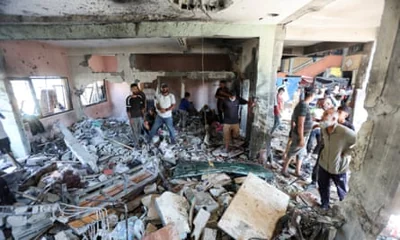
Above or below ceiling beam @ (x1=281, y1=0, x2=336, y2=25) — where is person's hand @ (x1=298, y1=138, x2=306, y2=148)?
below

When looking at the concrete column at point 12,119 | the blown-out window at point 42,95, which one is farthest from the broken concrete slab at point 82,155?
the blown-out window at point 42,95

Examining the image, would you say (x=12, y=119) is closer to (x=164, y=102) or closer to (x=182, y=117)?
(x=164, y=102)

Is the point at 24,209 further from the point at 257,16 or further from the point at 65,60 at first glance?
the point at 65,60

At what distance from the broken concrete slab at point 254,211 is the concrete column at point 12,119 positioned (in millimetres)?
4898

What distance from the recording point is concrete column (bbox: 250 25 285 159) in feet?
11.7

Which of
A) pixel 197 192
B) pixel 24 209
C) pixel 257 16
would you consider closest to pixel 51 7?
pixel 24 209

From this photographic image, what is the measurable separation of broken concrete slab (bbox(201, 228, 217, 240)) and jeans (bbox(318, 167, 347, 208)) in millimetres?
1670

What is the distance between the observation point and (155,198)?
8.71 feet

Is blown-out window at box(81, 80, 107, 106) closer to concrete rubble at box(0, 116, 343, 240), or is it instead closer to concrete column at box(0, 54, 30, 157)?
concrete column at box(0, 54, 30, 157)

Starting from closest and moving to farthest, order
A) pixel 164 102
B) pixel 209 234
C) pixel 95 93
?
pixel 209 234, pixel 164 102, pixel 95 93

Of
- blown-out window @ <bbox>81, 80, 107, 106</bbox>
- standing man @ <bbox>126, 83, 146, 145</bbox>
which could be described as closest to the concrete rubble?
standing man @ <bbox>126, 83, 146, 145</bbox>

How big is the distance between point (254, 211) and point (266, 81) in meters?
2.40

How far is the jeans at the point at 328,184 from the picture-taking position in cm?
262

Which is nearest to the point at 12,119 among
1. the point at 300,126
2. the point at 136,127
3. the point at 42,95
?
the point at 42,95
